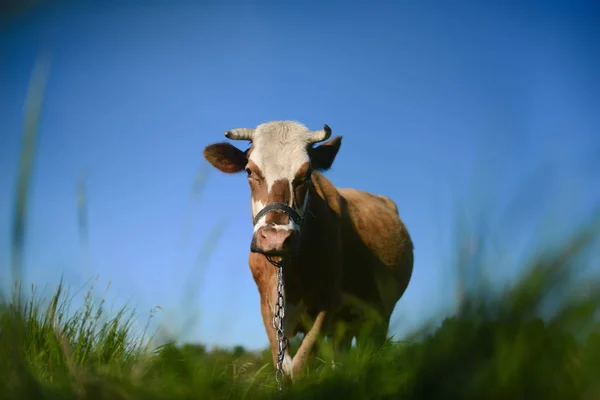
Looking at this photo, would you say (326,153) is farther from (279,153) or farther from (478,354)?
(478,354)

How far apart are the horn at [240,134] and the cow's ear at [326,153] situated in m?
0.87

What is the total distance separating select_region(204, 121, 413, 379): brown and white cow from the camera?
4715 millimetres

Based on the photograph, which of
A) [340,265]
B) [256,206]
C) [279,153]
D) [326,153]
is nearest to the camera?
[256,206]

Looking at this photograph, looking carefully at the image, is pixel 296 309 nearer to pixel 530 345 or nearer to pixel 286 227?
pixel 286 227

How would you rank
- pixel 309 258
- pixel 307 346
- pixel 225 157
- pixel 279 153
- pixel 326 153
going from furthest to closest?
pixel 326 153 → pixel 225 157 → pixel 309 258 → pixel 279 153 → pixel 307 346

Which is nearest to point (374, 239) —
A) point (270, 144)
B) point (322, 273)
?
point (322, 273)

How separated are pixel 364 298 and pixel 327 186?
1770mm

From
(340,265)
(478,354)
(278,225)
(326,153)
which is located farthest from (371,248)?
(478,354)

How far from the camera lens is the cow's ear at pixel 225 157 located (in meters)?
6.16

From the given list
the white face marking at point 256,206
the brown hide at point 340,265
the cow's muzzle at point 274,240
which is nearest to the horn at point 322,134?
the brown hide at point 340,265

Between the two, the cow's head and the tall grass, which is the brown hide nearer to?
the cow's head

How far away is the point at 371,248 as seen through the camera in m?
7.47

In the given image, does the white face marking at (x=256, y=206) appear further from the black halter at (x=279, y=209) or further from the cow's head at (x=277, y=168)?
the black halter at (x=279, y=209)

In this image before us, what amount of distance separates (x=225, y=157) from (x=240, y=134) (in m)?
0.44
